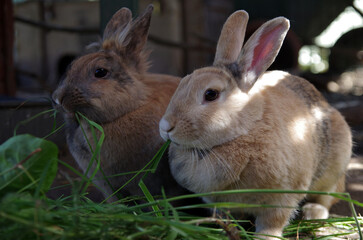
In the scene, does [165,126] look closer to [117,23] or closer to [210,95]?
[210,95]

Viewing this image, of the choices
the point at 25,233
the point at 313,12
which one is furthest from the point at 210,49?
the point at 25,233

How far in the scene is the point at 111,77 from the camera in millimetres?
2445

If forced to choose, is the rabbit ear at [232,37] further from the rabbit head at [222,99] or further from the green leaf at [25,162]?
the green leaf at [25,162]

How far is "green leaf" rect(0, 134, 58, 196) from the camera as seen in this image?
1604mm

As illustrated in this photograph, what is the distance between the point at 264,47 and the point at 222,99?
0.36 meters

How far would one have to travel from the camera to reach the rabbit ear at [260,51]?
210cm

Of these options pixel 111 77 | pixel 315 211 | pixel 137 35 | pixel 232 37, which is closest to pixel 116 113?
pixel 111 77

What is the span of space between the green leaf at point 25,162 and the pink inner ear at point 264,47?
109 cm

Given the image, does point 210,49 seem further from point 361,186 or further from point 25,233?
point 25,233

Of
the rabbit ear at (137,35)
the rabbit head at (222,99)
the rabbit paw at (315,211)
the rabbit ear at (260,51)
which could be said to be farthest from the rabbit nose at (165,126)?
the rabbit paw at (315,211)

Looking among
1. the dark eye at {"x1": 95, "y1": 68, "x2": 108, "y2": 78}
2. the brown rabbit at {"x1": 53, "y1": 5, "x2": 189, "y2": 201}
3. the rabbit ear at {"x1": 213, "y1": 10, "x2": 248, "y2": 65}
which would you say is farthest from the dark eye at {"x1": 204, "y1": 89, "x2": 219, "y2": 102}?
the dark eye at {"x1": 95, "y1": 68, "x2": 108, "y2": 78}

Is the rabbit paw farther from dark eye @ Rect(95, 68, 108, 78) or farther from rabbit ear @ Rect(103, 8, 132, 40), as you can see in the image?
rabbit ear @ Rect(103, 8, 132, 40)

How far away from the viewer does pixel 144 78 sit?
2637mm

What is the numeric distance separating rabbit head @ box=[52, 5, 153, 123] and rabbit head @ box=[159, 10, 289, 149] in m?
0.45
